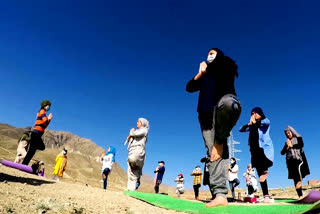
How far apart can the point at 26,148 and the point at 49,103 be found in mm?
1559

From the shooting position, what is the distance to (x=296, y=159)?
566 centimetres

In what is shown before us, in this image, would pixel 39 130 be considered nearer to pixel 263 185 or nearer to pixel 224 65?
pixel 224 65

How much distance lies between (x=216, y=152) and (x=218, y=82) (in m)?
0.93

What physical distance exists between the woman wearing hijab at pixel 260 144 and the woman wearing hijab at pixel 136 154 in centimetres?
248

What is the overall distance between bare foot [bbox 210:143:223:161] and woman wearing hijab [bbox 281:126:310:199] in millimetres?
3868

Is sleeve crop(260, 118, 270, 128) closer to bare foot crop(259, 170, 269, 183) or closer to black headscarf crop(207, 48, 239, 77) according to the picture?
bare foot crop(259, 170, 269, 183)

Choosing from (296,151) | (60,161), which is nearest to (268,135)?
(296,151)

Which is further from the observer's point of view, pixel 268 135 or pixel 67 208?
pixel 268 135

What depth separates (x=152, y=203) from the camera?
3572 millimetres

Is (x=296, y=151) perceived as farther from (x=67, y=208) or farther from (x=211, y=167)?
(x=67, y=208)

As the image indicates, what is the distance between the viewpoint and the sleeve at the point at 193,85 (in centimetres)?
354

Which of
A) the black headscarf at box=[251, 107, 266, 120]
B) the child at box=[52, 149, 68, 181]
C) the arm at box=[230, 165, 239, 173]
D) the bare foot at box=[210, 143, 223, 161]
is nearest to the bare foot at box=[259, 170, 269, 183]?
the black headscarf at box=[251, 107, 266, 120]

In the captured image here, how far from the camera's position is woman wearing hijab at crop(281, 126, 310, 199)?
5.64 m

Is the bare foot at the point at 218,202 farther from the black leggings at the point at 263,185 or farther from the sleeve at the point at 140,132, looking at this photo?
the sleeve at the point at 140,132
